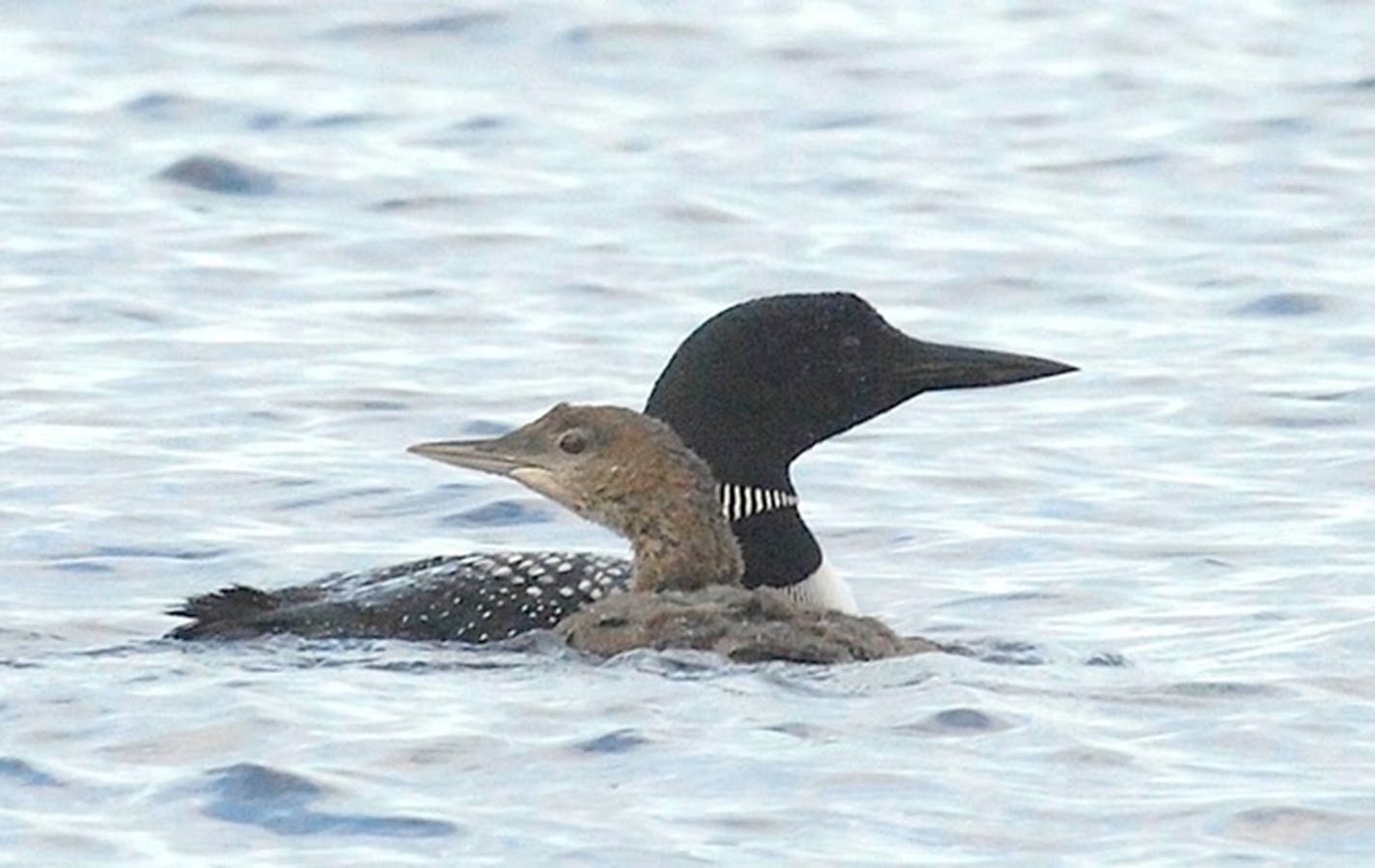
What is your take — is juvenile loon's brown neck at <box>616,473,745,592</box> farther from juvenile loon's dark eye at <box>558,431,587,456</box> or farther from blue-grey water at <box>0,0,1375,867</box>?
blue-grey water at <box>0,0,1375,867</box>

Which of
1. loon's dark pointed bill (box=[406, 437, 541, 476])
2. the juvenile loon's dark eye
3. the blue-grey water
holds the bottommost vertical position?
the blue-grey water

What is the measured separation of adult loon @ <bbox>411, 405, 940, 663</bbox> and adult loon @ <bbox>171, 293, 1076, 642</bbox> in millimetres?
143

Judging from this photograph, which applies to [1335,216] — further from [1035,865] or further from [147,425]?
[1035,865]

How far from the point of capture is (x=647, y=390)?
448 inches

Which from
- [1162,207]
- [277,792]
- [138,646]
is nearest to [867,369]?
[138,646]

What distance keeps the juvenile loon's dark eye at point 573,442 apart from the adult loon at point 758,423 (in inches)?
8.0

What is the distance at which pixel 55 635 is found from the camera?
8312mm

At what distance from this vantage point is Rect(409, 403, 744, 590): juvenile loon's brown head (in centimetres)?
802

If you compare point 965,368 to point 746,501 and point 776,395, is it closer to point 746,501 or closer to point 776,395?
point 776,395

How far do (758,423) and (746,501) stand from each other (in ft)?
0.52

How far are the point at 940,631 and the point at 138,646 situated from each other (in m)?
1.68

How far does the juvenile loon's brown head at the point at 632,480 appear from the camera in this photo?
802cm

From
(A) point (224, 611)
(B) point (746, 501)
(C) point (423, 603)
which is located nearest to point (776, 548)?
(B) point (746, 501)

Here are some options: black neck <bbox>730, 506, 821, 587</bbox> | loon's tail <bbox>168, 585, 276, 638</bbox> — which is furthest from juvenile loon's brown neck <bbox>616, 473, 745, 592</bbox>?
loon's tail <bbox>168, 585, 276, 638</bbox>
